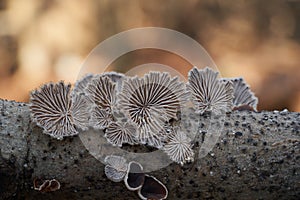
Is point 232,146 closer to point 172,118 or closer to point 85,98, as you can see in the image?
point 172,118

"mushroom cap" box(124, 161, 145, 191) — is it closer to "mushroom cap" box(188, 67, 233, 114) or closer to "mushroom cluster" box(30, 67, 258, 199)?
"mushroom cluster" box(30, 67, 258, 199)

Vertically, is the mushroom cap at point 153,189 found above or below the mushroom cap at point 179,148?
below

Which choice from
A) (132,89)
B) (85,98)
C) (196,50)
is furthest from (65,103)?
(196,50)

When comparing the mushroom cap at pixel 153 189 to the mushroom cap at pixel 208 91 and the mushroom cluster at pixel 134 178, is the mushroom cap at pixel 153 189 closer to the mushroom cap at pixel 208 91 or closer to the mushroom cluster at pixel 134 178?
the mushroom cluster at pixel 134 178

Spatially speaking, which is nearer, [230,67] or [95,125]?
[95,125]

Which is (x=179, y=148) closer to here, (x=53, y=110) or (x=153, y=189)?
(x=153, y=189)

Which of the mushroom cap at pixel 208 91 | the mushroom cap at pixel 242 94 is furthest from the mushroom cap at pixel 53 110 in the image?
the mushroom cap at pixel 242 94
